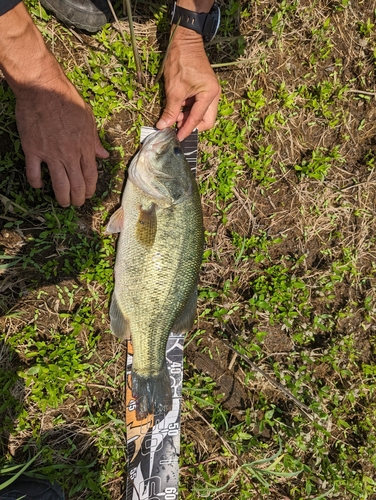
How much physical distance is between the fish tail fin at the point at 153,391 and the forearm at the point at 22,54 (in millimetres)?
2158

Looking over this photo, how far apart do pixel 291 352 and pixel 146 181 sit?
6.51ft

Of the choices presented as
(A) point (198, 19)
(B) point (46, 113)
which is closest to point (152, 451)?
(B) point (46, 113)

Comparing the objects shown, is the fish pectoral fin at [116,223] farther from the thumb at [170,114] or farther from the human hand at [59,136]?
the thumb at [170,114]

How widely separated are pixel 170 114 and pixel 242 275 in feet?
4.88

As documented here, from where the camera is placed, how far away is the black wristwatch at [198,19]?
9.27 feet

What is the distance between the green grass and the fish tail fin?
262mm

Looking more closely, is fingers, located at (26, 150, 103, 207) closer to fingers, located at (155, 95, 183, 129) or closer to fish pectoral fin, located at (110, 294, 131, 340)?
fingers, located at (155, 95, 183, 129)

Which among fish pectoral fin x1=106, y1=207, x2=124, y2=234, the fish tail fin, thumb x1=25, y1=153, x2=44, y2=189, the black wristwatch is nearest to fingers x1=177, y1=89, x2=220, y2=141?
the black wristwatch

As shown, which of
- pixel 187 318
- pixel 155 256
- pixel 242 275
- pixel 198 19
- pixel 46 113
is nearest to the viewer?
pixel 46 113

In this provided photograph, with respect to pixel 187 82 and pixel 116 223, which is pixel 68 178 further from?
pixel 187 82

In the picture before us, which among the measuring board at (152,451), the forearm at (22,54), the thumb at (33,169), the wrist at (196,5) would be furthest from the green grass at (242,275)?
the forearm at (22,54)

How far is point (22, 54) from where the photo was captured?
237cm

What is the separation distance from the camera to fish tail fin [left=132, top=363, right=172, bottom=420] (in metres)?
2.84

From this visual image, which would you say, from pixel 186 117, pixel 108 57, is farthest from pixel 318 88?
pixel 108 57
